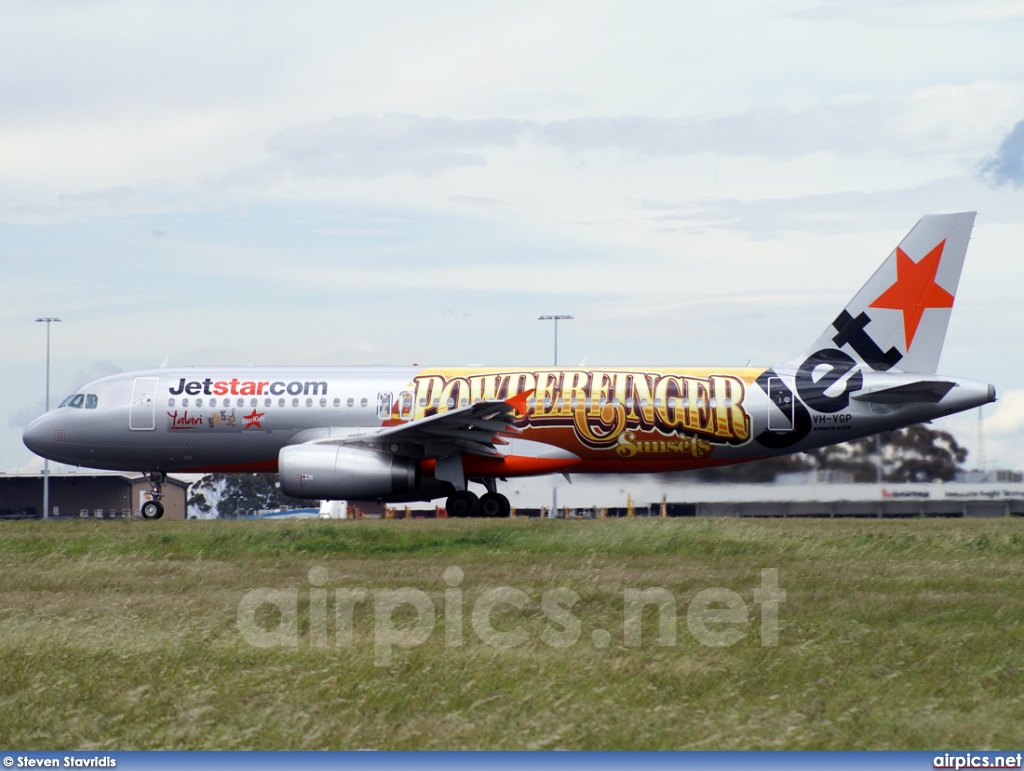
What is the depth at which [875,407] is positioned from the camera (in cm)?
2706

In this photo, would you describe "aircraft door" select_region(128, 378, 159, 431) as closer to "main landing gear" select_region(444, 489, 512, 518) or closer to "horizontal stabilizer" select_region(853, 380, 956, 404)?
"main landing gear" select_region(444, 489, 512, 518)

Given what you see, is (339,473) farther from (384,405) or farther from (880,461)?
(880,461)

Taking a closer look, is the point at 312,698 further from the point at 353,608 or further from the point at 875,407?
the point at 875,407

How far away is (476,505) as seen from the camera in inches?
1079

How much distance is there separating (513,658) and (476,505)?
1770 centimetres

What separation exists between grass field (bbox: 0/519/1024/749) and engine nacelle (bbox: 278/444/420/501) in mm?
7855

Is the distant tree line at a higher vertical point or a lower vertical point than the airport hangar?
higher

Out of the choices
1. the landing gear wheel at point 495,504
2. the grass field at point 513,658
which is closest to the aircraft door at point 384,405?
the landing gear wheel at point 495,504

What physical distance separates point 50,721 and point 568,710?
11.1 feet

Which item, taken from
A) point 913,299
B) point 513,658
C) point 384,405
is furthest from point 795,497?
point 513,658

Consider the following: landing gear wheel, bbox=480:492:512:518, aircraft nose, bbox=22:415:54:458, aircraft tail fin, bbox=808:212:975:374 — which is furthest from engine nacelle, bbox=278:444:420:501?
aircraft tail fin, bbox=808:212:975:374

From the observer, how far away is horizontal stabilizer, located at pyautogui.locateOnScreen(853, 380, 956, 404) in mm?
26609

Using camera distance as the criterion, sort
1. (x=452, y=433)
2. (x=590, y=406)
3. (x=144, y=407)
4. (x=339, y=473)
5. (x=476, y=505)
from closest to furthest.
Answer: (x=339, y=473), (x=452, y=433), (x=590, y=406), (x=476, y=505), (x=144, y=407)

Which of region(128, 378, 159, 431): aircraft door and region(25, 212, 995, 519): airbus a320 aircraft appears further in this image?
region(128, 378, 159, 431): aircraft door
